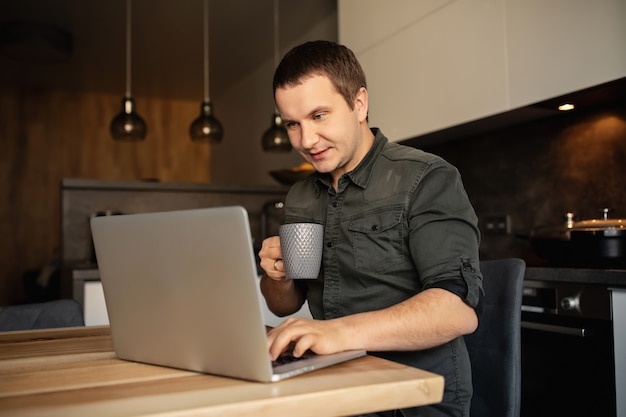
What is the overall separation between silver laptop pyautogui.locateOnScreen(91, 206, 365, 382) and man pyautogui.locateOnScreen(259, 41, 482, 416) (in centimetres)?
23

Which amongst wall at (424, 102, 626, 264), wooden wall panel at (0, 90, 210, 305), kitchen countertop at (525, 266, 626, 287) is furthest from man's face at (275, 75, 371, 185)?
wooden wall panel at (0, 90, 210, 305)

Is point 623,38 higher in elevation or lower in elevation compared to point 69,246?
higher

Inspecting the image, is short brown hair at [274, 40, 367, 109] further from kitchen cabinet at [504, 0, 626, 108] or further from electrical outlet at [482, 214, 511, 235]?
electrical outlet at [482, 214, 511, 235]

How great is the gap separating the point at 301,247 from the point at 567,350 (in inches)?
46.3

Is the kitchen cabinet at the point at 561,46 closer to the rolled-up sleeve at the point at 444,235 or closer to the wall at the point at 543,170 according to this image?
the wall at the point at 543,170

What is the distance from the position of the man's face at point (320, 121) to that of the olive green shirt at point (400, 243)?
0.19ft

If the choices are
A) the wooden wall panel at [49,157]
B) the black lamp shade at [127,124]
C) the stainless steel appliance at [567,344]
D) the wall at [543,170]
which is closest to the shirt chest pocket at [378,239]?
the stainless steel appliance at [567,344]

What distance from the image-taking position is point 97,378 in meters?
0.74

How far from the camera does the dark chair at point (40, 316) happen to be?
1395 mm

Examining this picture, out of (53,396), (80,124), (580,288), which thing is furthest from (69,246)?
(80,124)

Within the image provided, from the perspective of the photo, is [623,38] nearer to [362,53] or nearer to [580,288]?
[580,288]

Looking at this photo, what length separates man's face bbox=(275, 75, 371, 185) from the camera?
1.09m

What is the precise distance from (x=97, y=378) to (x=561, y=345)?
144 centimetres

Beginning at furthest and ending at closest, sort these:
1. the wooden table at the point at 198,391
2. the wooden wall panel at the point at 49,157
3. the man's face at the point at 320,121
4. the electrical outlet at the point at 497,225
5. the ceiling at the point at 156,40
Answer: the wooden wall panel at the point at 49,157
the ceiling at the point at 156,40
the electrical outlet at the point at 497,225
the man's face at the point at 320,121
the wooden table at the point at 198,391
